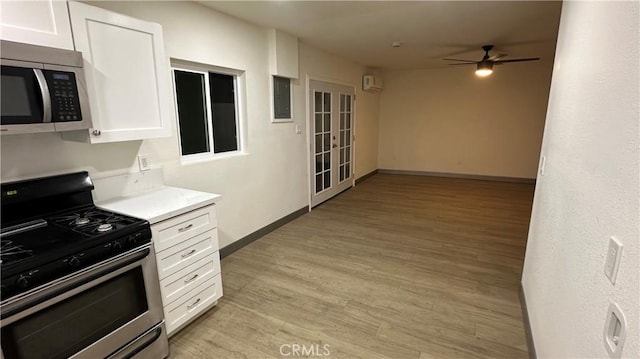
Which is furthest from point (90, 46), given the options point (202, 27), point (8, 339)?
point (8, 339)

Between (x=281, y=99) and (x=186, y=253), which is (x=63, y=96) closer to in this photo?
(x=186, y=253)

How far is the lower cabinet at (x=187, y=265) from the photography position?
1972 millimetres

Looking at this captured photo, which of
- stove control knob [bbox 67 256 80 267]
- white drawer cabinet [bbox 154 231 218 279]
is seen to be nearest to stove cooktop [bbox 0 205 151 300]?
stove control knob [bbox 67 256 80 267]

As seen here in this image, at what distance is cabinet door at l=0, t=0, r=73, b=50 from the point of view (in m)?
1.47

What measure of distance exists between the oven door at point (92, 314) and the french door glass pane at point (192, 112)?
146 cm

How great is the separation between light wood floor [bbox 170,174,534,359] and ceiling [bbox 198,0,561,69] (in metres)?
2.52

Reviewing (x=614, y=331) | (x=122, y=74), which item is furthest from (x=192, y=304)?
(x=614, y=331)

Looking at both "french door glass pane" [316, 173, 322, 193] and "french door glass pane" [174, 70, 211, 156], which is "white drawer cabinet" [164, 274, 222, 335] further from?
"french door glass pane" [316, 173, 322, 193]

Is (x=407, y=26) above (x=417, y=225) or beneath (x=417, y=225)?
above

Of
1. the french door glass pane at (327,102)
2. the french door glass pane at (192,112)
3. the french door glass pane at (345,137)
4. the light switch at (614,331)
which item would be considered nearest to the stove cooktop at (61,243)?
the french door glass pane at (192,112)

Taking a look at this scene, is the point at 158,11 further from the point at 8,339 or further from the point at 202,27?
the point at 8,339

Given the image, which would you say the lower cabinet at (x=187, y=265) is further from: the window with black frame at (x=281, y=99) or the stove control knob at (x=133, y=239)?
the window with black frame at (x=281, y=99)

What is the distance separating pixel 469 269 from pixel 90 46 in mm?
3544

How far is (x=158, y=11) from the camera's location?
2.46m
